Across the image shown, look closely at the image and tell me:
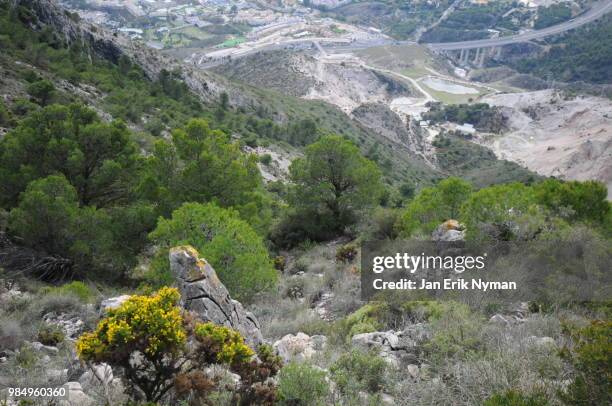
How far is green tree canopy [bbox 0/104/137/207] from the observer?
1576 centimetres

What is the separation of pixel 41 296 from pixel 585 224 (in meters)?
14.2

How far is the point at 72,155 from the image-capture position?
52.0 feet

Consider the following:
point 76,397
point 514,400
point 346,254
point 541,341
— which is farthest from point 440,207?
point 76,397

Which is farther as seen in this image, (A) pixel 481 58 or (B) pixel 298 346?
(A) pixel 481 58

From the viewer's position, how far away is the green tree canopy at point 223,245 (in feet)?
40.0

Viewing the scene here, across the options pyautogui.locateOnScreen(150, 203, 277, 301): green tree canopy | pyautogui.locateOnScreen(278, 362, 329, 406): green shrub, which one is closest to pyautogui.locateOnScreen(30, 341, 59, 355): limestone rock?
pyautogui.locateOnScreen(150, 203, 277, 301): green tree canopy

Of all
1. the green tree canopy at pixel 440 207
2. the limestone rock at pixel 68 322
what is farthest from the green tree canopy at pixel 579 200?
the limestone rock at pixel 68 322

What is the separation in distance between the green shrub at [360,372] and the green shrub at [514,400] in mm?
1869

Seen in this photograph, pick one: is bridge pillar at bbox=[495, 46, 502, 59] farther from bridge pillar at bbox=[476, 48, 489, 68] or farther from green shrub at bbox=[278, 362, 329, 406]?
green shrub at bbox=[278, 362, 329, 406]

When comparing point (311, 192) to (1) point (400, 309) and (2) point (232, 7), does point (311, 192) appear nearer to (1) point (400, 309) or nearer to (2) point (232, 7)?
(1) point (400, 309)

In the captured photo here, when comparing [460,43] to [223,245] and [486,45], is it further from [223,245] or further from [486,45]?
[223,245]

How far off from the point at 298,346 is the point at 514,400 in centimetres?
443

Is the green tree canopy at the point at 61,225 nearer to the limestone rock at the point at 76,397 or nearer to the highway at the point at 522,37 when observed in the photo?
the limestone rock at the point at 76,397

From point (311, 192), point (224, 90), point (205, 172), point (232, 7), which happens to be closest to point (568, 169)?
point (224, 90)
